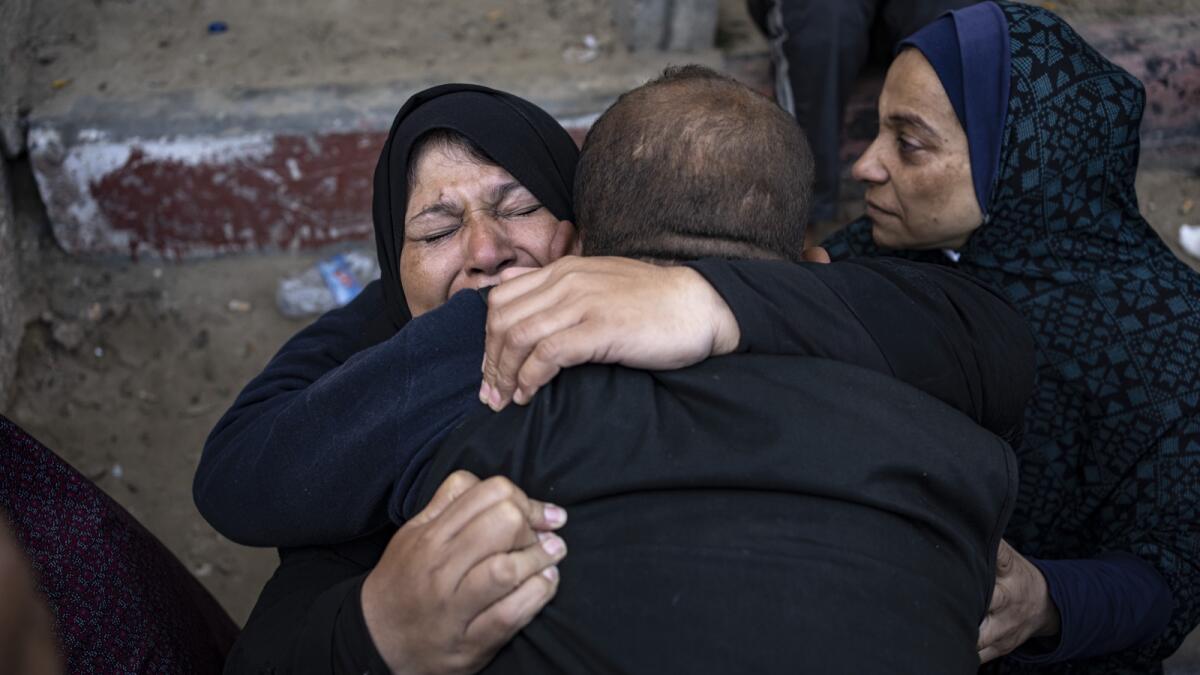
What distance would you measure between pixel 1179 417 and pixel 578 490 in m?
1.55

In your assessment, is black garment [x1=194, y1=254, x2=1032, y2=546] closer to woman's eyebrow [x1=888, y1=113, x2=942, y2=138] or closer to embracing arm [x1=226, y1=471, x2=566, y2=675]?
embracing arm [x1=226, y1=471, x2=566, y2=675]

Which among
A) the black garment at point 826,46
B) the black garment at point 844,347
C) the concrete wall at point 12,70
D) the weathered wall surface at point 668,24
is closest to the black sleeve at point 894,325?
the black garment at point 844,347

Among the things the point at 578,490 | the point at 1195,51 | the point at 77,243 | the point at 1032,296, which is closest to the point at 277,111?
the point at 77,243

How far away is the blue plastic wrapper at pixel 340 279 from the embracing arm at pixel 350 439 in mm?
2246

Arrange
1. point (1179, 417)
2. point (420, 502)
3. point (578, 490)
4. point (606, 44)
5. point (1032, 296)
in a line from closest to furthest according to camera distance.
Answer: point (578, 490) < point (420, 502) < point (1179, 417) < point (1032, 296) < point (606, 44)

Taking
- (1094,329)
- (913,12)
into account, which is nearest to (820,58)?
(913,12)

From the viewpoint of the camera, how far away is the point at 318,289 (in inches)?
157

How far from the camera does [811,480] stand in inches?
52.1

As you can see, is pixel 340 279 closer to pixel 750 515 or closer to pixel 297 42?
pixel 297 42

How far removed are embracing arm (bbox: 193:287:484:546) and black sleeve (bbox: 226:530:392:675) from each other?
0.11m

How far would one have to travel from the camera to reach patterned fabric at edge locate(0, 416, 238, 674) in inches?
69.6

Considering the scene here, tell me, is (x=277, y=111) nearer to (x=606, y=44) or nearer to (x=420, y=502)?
(x=606, y=44)

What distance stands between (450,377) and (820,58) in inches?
112

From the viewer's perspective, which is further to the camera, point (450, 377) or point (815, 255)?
point (815, 255)
